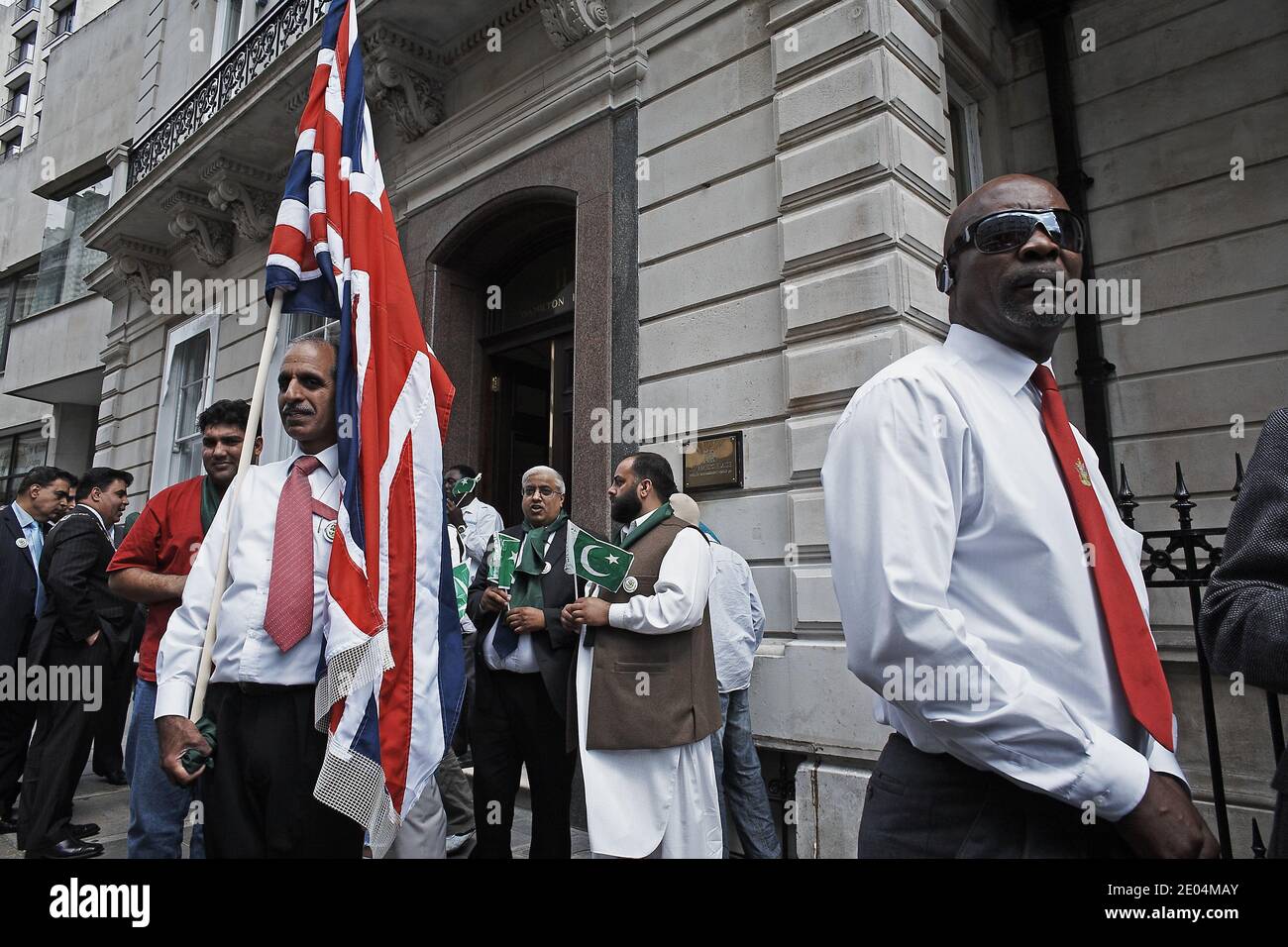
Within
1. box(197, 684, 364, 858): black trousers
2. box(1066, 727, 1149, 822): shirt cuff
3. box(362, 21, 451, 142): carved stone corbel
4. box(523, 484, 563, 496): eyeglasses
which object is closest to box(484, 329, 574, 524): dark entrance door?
box(362, 21, 451, 142): carved stone corbel

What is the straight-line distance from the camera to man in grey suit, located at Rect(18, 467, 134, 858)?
4.92 m

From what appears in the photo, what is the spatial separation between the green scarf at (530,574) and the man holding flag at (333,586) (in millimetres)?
1078

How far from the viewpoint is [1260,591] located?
168cm

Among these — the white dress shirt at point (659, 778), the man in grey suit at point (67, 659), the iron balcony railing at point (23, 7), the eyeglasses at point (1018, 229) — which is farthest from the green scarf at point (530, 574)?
the iron balcony railing at point (23, 7)

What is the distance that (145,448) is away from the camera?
13.4 metres

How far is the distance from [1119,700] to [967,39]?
7.11 metres

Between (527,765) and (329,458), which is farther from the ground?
(329,458)

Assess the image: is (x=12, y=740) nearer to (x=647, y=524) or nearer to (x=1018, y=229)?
(x=647, y=524)

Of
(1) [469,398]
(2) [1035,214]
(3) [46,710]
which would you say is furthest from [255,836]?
(1) [469,398]

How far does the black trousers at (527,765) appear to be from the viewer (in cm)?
415

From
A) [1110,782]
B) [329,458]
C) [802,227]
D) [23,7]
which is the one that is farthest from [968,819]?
[23,7]

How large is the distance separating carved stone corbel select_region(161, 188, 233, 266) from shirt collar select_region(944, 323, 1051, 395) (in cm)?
1298

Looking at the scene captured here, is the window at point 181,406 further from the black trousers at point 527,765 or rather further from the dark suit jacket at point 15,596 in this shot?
the black trousers at point 527,765

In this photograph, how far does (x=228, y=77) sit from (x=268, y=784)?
39.1ft
